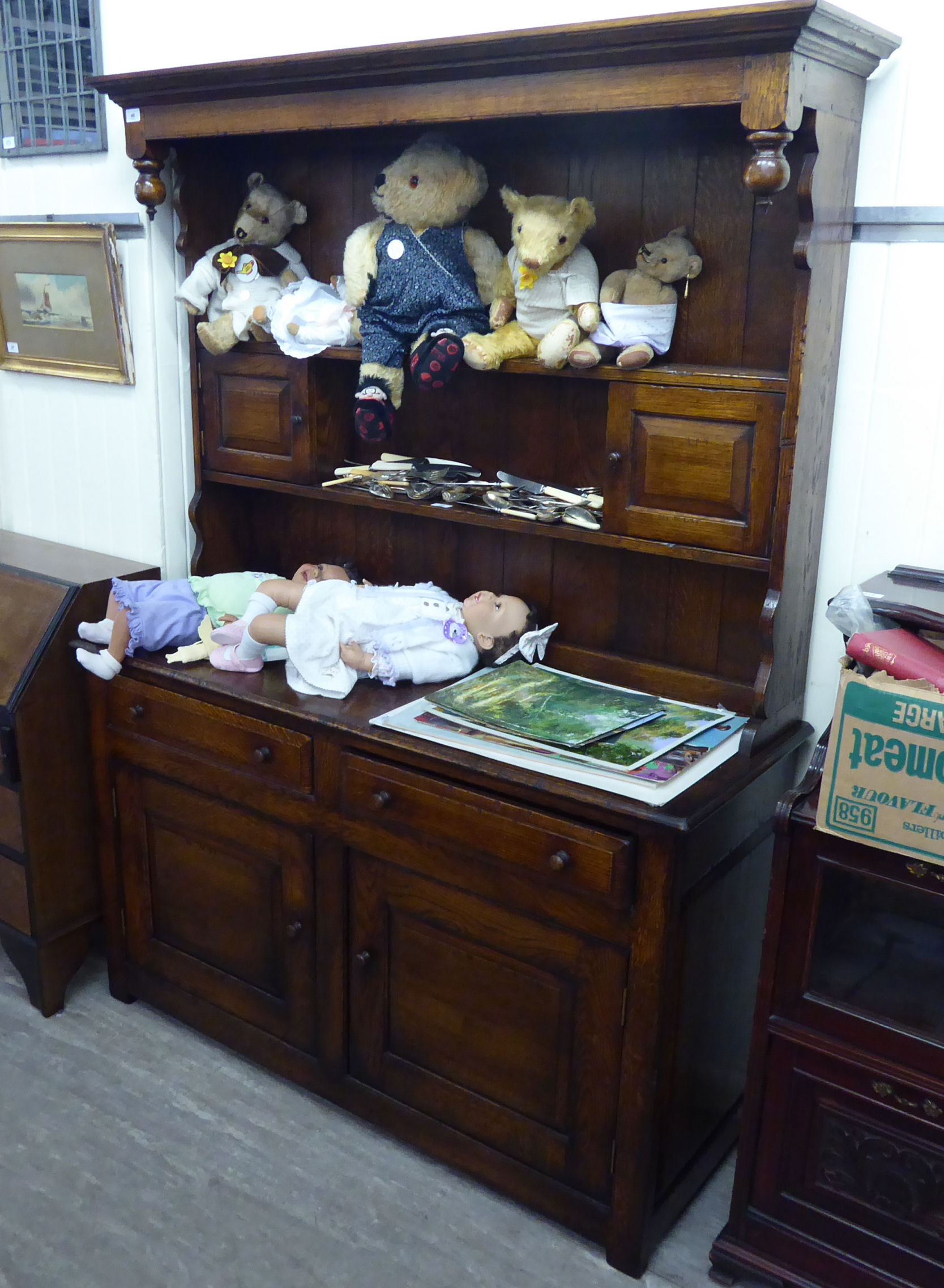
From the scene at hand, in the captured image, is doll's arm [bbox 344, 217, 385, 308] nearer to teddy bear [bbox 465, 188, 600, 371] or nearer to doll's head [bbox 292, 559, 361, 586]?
teddy bear [bbox 465, 188, 600, 371]

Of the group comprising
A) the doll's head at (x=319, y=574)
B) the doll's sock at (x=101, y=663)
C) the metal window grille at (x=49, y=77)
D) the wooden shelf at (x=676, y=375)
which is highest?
the metal window grille at (x=49, y=77)

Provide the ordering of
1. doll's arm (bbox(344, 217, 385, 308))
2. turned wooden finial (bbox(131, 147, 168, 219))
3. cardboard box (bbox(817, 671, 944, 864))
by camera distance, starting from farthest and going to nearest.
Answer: turned wooden finial (bbox(131, 147, 168, 219)) → doll's arm (bbox(344, 217, 385, 308)) → cardboard box (bbox(817, 671, 944, 864))

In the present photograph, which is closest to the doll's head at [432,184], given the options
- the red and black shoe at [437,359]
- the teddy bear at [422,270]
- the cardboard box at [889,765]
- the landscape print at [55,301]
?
the teddy bear at [422,270]

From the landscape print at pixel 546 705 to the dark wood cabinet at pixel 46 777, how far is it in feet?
3.10

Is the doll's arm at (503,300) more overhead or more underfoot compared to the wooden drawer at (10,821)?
more overhead

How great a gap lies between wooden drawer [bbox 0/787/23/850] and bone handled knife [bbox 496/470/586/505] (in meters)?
1.29

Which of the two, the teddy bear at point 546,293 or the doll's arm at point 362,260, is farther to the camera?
the doll's arm at point 362,260

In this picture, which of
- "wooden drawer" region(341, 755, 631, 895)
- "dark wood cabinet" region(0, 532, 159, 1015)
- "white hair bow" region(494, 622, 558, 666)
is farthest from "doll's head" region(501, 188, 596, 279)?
"dark wood cabinet" region(0, 532, 159, 1015)

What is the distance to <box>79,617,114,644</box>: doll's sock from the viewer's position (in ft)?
7.90

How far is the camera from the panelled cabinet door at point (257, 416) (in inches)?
92.6

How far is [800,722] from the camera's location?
6.82 feet

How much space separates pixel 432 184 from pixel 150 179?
68 cm

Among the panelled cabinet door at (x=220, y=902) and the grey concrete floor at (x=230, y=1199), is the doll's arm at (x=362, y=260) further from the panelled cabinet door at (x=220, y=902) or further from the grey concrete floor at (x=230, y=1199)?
the grey concrete floor at (x=230, y=1199)

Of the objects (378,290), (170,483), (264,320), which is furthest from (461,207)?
(170,483)
